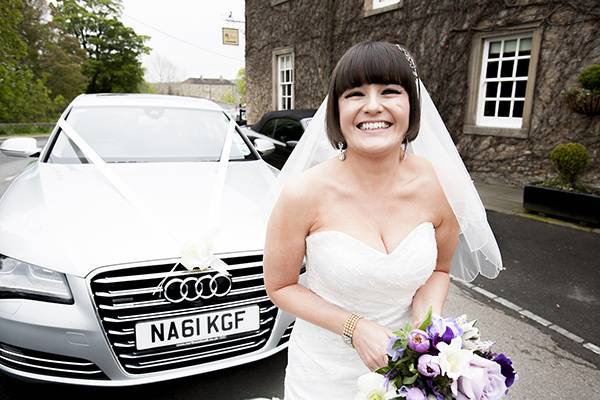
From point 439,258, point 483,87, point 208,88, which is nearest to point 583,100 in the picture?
point 483,87

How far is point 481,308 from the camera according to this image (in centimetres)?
356

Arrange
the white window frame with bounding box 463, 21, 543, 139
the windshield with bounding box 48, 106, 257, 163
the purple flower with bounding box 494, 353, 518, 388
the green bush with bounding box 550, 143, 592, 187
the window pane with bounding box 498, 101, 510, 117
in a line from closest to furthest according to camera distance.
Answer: the purple flower with bounding box 494, 353, 518, 388 < the windshield with bounding box 48, 106, 257, 163 < the green bush with bounding box 550, 143, 592, 187 < the white window frame with bounding box 463, 21, 543, 139 < the window pane with bounding box 498, 101, 510, 117

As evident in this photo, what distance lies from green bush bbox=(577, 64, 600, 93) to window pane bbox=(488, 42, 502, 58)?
6.71ft

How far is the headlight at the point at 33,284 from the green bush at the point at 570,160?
6.58 meters

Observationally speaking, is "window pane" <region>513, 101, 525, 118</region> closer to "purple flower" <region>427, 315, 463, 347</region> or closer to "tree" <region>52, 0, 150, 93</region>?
"purple flower" <region>427, 315, 463, 347</region>

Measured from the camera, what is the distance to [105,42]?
139 feet

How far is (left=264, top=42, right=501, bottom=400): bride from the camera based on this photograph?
4.24 ft

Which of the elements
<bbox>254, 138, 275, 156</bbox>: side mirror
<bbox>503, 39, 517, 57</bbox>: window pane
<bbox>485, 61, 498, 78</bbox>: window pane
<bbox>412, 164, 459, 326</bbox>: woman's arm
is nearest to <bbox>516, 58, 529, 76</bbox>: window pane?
<bbox>503, 39, 517, 57</bbox>: window pane

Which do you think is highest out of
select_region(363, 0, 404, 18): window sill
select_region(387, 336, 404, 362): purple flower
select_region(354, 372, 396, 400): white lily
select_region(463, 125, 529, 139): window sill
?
select_region(363, 0, 404, 18): window sill

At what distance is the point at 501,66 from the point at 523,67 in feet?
1.41

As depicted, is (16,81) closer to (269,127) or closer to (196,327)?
(269,127)

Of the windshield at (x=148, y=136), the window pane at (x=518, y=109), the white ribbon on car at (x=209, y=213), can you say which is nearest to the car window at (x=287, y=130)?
the windshield at (x=148, y=136)

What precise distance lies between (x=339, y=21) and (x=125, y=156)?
11117 millimetres

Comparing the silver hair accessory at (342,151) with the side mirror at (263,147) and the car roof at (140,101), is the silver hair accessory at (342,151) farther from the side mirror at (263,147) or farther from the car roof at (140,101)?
the car roof at (140,101)
